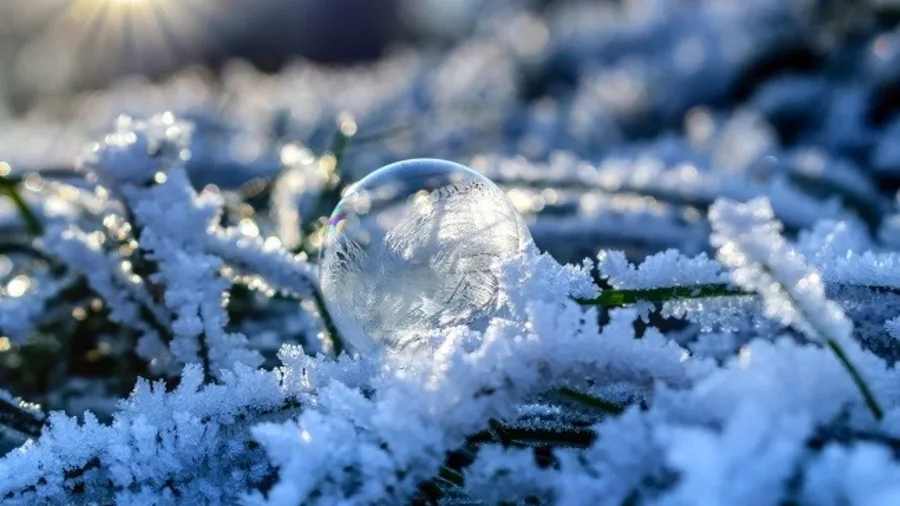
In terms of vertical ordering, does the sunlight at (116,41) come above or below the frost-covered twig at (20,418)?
above

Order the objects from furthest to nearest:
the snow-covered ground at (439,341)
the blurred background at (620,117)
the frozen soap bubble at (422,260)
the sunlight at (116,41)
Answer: the sunlight at (116,41) → the blurred background at (620,117) → the frozen soap bubble at (422,260) → the snow-covered ground at (439,341)

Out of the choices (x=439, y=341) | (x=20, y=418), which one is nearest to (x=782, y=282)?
(x=439, y=341)

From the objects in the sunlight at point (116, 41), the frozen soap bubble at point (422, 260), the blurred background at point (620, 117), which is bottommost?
the frozen soap bubble at point (422, 260)

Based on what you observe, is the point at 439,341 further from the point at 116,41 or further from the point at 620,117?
the point at 116,41

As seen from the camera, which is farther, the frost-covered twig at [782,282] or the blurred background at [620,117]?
the blurred background at [620,117]

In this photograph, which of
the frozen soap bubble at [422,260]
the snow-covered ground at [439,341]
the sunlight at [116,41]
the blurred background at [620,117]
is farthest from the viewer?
the sunlight at [116,41]

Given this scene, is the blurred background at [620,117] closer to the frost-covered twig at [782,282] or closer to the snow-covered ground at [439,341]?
the snow-covered ground at [439,341]

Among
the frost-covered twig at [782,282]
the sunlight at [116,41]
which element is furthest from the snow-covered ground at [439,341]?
the sunlight at [116,41]

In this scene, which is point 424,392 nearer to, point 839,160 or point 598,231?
point 598,231

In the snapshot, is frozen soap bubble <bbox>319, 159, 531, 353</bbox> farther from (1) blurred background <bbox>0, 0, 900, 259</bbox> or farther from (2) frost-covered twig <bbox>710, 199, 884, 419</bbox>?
(1) blurred background <bbox>0, 0, 900, 259</bbox>
